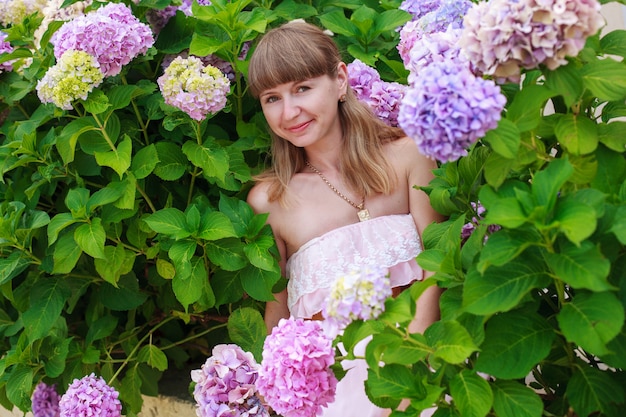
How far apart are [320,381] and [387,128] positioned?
3.15ft

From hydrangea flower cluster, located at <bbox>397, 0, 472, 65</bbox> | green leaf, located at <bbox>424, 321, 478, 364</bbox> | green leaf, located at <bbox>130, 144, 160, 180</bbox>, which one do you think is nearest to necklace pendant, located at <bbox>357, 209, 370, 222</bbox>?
hydrangea flower cluster, located at <bbox>397, 0, 472, 65</bbox>

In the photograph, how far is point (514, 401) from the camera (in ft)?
4.59

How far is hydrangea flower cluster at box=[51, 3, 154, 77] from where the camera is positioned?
2.17 metres

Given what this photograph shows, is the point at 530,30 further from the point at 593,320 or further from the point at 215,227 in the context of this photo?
the point at 215,227

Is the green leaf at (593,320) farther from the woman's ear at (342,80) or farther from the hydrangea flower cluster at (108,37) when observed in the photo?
the hydrangea flower cluster at (108,37)

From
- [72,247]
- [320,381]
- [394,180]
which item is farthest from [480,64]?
[72,247]

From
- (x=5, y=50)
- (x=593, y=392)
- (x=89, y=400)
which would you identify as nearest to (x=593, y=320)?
(x=593, y=392)

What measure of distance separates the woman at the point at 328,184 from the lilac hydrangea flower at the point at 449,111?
88 centimetres

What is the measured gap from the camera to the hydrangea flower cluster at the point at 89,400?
2.23m

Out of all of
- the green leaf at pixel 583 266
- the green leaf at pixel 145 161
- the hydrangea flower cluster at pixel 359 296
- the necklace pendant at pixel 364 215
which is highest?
the green leaf at pixel 583 266

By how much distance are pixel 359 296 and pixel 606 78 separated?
1.84ft

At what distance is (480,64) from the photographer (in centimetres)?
136

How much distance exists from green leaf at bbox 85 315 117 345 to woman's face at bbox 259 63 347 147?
820mm

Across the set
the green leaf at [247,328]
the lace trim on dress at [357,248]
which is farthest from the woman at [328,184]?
the green leaf at [247,328]
